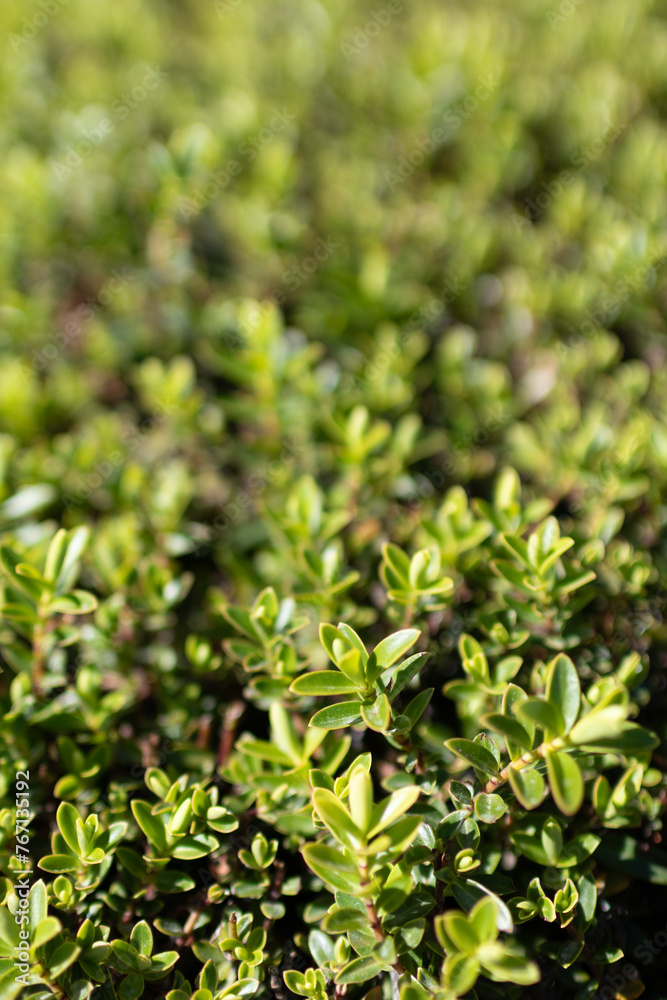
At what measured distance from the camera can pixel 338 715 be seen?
144 cm

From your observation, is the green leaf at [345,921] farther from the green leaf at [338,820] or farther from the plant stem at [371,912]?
the green leaf at [338,820]

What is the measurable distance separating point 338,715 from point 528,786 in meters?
0.36

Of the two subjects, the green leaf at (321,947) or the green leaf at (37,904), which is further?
the green leaf at (321,947)

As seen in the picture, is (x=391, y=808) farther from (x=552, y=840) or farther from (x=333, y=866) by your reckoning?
(x=552, y=840)

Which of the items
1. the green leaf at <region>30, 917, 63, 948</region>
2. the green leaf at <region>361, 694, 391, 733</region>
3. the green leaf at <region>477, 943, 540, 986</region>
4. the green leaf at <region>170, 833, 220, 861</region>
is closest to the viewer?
the green leaf at <region>477, 943, 540, 986</region>

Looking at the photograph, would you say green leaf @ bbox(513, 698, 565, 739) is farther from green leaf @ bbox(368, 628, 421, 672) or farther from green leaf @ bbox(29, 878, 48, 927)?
green leaf @ bbox(29, 878, 48, 927)

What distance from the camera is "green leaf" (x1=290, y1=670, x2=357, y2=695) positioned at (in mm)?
1428

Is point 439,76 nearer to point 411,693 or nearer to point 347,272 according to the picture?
point 347,272

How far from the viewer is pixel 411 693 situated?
1838mm

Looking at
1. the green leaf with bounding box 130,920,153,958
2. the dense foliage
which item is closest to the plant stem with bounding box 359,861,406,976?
the dense foliage

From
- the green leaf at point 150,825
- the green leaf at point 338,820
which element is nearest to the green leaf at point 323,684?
the green leaf at point 338,820

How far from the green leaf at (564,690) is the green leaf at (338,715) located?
36 centimetres

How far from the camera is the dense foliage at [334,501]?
147cm

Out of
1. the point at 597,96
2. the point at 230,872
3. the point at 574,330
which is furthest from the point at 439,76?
the point at 230,872
